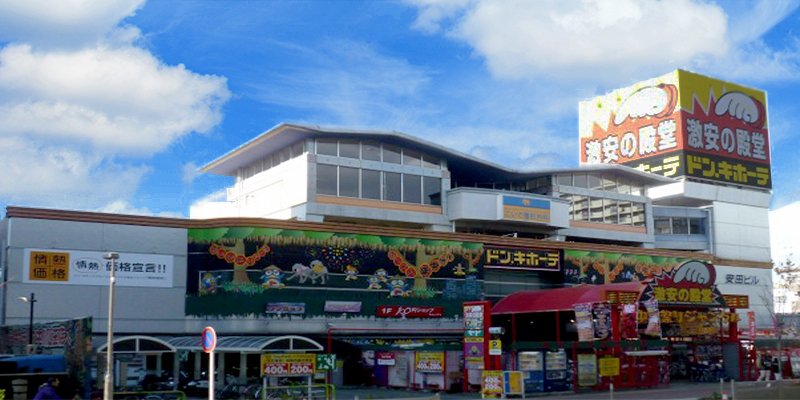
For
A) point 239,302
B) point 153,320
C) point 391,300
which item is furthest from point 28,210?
point 391,300

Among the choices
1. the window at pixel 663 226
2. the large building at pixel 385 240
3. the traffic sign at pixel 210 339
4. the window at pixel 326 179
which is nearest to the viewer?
the traffic sign at pixel 210 339

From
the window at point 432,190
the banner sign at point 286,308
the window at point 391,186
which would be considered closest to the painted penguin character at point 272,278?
the banner sign at point 286,308

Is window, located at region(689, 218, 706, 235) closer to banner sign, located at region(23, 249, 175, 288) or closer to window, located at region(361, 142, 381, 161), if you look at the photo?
window, located at region(361, 142, 381, 161)

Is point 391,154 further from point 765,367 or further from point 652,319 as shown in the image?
point 765,367

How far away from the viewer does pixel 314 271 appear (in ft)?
171

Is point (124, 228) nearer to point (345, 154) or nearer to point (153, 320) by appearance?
point (153, 320)

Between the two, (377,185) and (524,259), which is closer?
(377,185)

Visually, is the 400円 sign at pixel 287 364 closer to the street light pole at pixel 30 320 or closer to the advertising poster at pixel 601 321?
the street light pole at pixel 30 320

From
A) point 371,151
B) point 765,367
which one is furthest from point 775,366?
point 371,151

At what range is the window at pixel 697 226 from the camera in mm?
80500

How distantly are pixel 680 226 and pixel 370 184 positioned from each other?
36.1 meters

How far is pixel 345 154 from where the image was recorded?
58.8 metres

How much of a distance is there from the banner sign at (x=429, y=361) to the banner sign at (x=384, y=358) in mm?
2237

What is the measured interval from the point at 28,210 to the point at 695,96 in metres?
64.4
